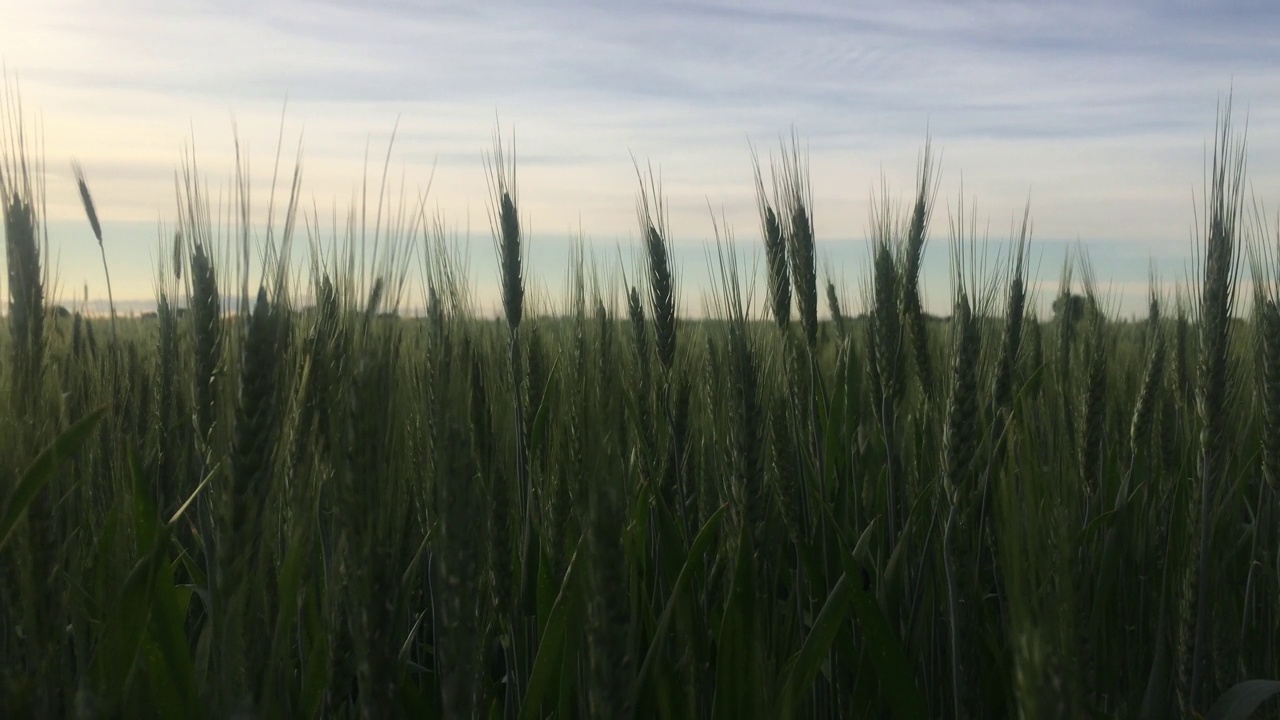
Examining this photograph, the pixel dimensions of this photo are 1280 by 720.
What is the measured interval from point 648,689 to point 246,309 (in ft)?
3.03

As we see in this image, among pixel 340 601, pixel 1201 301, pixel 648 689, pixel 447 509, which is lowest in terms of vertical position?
pixel 648 689

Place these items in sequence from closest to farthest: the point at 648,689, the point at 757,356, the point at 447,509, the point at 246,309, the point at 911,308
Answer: the point at 447,509
the point at 246,309
the point at 648,689
the point at 757,356
the point at 911,308

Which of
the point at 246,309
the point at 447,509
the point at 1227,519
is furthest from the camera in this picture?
the point at 1227,519

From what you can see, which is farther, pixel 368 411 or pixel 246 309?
pixel 246 309

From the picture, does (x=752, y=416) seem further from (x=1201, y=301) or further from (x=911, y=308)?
(x=1201, y=301)

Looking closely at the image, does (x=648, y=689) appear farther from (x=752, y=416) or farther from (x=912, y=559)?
(x=912, y=559)

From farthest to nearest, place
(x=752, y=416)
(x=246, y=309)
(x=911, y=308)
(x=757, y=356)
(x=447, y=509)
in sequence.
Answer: (x=911, y=308) → (x=757, y=356) → (x=752, y=416) → (x=246, y=309) → (x=447, y=509)

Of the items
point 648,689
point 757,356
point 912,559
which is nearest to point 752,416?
point 757,356

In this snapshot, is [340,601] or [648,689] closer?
[340,601]

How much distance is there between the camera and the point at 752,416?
1706mm

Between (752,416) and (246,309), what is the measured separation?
35.9 inches

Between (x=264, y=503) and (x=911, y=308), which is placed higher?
(x=911, y=308)

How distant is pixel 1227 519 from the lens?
2.51 metres

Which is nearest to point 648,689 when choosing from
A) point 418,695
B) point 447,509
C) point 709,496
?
point 418,695
